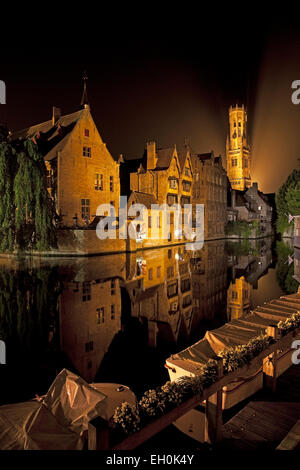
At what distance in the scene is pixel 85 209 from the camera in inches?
1736

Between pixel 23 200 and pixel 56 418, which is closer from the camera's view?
pixel 56 418

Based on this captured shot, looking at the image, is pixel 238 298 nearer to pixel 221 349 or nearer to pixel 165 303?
pixel 165 303

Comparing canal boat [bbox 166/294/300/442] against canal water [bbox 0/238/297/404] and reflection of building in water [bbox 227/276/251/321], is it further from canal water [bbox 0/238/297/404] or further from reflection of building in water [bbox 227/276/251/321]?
reflection of building in water [bbox 227/276/251/321]

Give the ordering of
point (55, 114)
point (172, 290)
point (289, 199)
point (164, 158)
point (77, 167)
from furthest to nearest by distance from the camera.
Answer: point (164, 158) < point (289, 199) < point (55, 114) < point (77, 167) < point (172, 290)

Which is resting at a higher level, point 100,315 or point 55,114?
point 55,114

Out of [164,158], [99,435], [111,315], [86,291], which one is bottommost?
[111,315]

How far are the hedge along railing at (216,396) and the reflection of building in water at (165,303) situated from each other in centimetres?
474

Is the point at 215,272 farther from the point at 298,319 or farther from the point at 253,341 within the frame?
the point at 253,341

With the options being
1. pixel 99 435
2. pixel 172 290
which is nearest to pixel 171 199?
pixel 172 290

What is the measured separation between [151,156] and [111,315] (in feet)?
159

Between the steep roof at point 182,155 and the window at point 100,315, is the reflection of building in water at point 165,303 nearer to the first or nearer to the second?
the window at point 100,315

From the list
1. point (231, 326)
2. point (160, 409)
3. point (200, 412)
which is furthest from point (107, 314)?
point (160, 409)

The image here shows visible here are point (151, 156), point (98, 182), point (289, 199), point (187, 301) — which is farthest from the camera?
point (151, 156)

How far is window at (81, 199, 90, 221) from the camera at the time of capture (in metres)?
43.7
